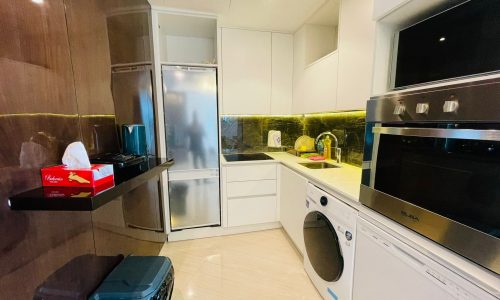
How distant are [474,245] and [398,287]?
0.39 m

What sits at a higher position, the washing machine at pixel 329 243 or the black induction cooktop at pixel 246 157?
the black induction cooktop at pixel 246 157

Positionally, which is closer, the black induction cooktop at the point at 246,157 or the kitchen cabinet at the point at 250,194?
the kitchen cabinet at the point at 250,194

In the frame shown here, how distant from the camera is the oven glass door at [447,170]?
0.61 meters

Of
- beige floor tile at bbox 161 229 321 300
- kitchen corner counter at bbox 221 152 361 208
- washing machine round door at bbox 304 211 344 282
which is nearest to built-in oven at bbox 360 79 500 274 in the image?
kitchen corner counter at bbox 221 152 361 208

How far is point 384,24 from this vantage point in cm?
116

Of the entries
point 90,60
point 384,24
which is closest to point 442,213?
point 384,24

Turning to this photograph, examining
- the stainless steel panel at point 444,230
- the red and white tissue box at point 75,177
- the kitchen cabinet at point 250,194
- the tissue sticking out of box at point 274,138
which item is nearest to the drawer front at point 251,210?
the kitchen cabinet at point 250,194

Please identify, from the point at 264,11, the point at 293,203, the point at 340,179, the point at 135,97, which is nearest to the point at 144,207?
the point at 135,97

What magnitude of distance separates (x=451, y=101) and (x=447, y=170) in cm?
24

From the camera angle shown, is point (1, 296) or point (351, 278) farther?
point (351, 278)

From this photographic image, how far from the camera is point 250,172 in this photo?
90.2 inches

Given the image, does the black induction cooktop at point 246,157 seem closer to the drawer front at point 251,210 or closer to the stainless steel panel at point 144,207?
the drawer front at point 251,210

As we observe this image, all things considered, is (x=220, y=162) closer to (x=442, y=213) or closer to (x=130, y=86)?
(x=130, y=86)

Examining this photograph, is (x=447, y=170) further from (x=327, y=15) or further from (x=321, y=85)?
(x=327, y=15)
